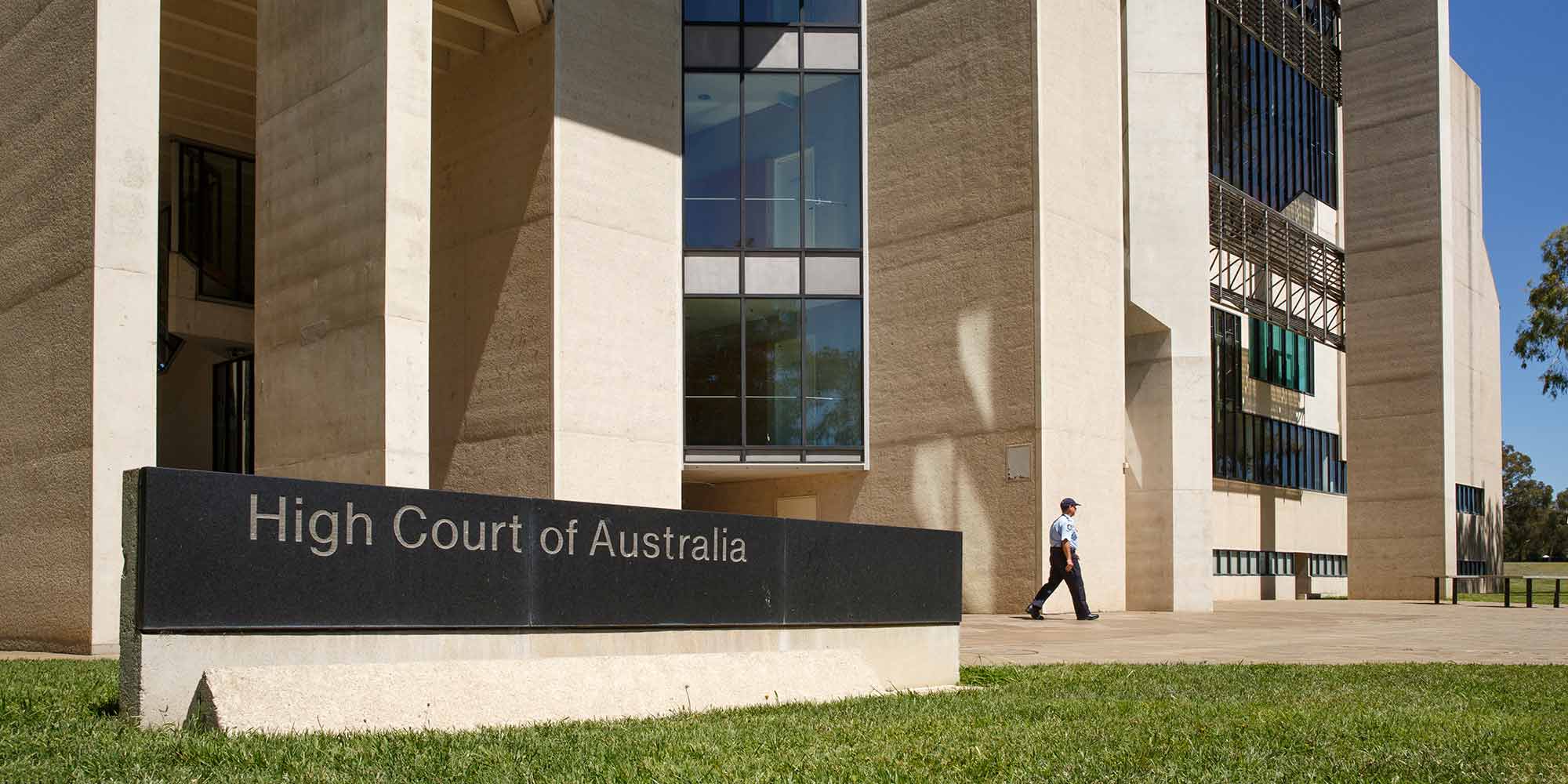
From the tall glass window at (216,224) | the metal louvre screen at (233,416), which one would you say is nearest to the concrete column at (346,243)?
the tall glass window at (216,224)

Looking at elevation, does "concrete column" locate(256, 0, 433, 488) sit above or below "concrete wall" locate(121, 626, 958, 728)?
above

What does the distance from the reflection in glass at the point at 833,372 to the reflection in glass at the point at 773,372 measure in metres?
0.25

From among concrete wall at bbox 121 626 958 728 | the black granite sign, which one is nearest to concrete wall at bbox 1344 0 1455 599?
concrete wall at bbox 121 626 958 728

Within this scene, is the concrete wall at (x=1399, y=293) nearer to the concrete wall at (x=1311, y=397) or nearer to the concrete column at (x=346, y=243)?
the concrete wall at (x=1311, y=397)

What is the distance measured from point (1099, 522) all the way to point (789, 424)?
5735 millimetres

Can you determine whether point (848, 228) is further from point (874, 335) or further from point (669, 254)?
point (669, 254)

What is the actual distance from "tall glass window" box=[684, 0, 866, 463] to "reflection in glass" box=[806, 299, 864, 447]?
2 centimetres

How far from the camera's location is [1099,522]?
79.2ft

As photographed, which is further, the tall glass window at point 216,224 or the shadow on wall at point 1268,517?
the shadow on wall at point 1268,517

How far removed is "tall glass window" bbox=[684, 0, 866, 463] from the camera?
25016 mm

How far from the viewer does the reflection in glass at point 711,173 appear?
25078 millimetres

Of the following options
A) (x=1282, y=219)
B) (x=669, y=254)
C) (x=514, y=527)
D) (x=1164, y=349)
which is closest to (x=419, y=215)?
(x=669, y=254)

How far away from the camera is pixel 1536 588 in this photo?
4966cm

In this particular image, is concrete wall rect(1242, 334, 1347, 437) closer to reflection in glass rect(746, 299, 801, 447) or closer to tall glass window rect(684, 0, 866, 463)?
tall glass window rect(684, 0, 866, 463)
